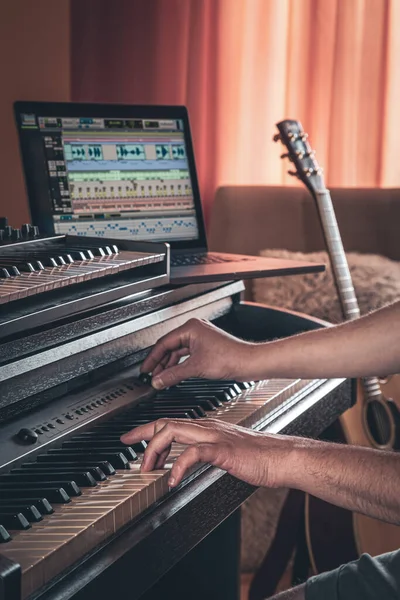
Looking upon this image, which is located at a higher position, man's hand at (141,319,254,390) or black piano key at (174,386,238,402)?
man's hand at (141,319,254,390)

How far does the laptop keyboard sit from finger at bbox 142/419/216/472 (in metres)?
0.66

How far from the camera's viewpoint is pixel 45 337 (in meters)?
1.10

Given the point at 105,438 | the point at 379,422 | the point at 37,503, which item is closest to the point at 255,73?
the point at 379,422

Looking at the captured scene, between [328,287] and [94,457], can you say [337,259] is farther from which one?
[94,457]

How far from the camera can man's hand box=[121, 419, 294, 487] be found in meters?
1.01

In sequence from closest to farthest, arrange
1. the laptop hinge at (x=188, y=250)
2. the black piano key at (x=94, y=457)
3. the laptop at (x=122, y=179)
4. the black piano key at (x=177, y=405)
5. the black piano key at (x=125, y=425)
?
the black piano key at (x=94, y=457) < the black piano key at (x=125, y=425) < the black piano key at (x=177, y=405) < the laptop at (x=122, y=179) < the laptop hinge at (x=188, y=250)

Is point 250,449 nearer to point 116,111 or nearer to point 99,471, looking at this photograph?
point 99,471

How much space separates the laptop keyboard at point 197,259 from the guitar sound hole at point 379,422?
22.5 inches

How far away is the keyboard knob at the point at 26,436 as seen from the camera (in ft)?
3.49

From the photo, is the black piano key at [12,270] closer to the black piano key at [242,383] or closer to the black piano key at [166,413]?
the black piano key at [166,413]

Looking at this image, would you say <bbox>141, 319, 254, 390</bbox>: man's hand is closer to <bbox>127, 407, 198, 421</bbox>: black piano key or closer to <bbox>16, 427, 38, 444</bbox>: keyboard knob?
<bbox>127, 407, 198, 421</bbox>: black piano key

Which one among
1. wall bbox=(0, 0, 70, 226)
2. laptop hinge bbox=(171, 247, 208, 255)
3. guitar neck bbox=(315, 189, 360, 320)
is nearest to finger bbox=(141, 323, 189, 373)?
laptop hinge bbox=(171, 247, 208, 255)

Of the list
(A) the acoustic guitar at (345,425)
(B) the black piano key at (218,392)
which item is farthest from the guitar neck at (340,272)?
(B) the black piano key at (218,392)

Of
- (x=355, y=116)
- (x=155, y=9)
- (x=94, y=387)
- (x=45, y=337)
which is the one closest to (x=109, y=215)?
(x=94, y=387)
